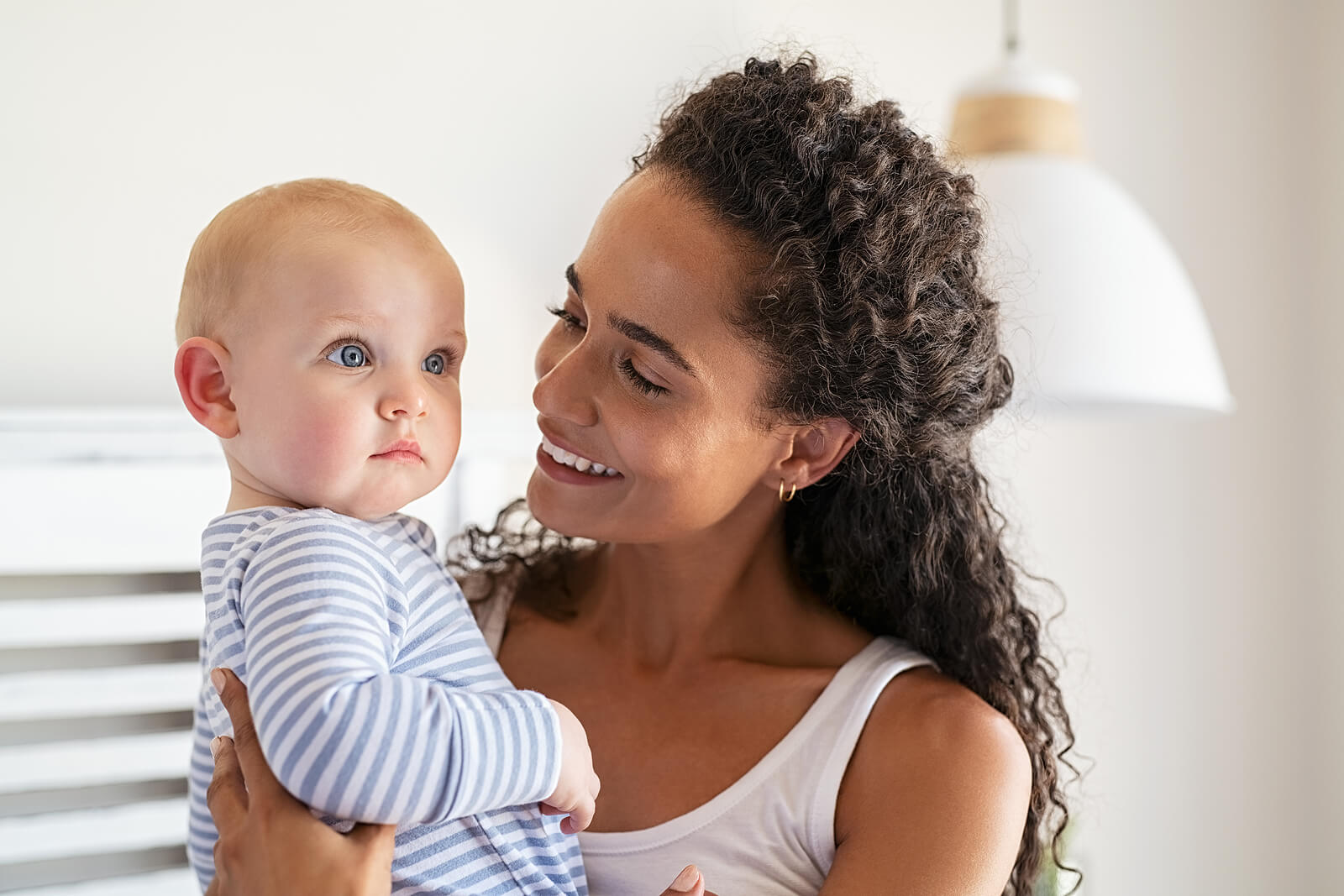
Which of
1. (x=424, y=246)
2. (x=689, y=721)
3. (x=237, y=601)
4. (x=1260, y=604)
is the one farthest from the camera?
(x=1260, y=604)

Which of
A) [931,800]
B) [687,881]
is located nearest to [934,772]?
[931,800]

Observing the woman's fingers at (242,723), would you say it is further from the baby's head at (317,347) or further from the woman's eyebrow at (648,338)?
the woman's eyebrow at (648,338)

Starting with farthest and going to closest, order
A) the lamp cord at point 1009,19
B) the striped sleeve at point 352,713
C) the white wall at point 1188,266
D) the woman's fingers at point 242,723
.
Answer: the lamp cord at point 1009,19
the white wall at point 1188,266
the woman's fingers at point 242,723
the striped sleeve at point 352,713

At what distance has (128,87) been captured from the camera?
1.82 metres

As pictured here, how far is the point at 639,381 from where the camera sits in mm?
1251

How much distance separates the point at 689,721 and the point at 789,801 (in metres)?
0.16

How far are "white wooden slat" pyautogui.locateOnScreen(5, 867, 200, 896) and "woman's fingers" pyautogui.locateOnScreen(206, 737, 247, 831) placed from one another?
772 millimetres

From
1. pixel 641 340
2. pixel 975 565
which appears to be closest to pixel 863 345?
pixel 641 340

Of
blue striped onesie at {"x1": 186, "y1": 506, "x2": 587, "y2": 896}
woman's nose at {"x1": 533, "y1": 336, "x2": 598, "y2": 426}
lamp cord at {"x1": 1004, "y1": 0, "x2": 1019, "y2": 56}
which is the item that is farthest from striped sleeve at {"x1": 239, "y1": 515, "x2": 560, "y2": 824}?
lamp cord at {"x1": 1004, "y1": 0, "x2": 1019, "y2": 56}

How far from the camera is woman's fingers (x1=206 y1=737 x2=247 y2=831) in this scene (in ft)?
3.34

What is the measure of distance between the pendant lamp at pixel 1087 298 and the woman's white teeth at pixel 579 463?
641 mm

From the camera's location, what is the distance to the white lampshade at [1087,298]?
1693 mm

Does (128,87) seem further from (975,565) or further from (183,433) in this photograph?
(975,565)

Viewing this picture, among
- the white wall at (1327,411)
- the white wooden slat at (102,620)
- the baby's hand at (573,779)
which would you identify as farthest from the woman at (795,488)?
the white wall at (1327,411)
